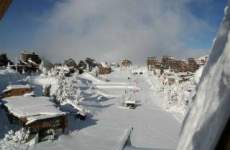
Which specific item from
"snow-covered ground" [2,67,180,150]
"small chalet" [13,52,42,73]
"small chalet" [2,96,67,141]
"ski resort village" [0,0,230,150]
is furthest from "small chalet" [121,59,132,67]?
"small chalet" [2,96,67,141]

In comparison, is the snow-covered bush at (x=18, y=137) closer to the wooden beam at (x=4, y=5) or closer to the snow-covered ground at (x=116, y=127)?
the snow-covered ground at (x=116, y=127)

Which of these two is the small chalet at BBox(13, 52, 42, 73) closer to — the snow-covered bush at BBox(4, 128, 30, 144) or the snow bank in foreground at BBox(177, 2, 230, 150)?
the snow-covered bush at BBox(4, 128, 30, 144)

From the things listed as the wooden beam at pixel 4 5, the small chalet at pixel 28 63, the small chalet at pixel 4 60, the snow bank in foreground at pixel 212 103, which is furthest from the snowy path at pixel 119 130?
the small chalet at pixel 4 60

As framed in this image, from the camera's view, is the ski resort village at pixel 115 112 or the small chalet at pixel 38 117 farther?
the small chalet at pixel 38 117

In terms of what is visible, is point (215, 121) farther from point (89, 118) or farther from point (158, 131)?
point (89, 118)

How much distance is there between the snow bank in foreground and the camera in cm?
131

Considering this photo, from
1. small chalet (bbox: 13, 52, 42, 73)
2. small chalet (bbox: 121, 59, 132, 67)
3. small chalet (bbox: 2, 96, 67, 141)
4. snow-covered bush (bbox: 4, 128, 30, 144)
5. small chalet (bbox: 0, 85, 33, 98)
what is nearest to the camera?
snow-covered bush (bbox: 4, 128, 30, 144)

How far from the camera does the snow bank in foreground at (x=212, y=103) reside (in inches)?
51.4

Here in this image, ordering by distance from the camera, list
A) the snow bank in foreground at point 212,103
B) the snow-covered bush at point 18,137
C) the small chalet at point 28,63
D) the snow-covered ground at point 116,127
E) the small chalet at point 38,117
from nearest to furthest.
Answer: the snow bank in foreground at point 212,103, the snow-covered bush at point 18,137, the small chalet at point 38,117, the snow-covered ground at point 116,127, the small chalet at point 28,63

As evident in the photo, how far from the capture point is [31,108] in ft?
74.0

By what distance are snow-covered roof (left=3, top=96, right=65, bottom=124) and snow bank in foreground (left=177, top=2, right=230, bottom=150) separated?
20.6m

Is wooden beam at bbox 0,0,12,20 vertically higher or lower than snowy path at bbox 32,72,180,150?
higher

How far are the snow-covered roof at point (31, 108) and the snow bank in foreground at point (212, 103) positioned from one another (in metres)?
20.6

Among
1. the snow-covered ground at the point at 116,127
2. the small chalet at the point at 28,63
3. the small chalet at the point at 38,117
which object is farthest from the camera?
the small chalet at the point at 28,63
